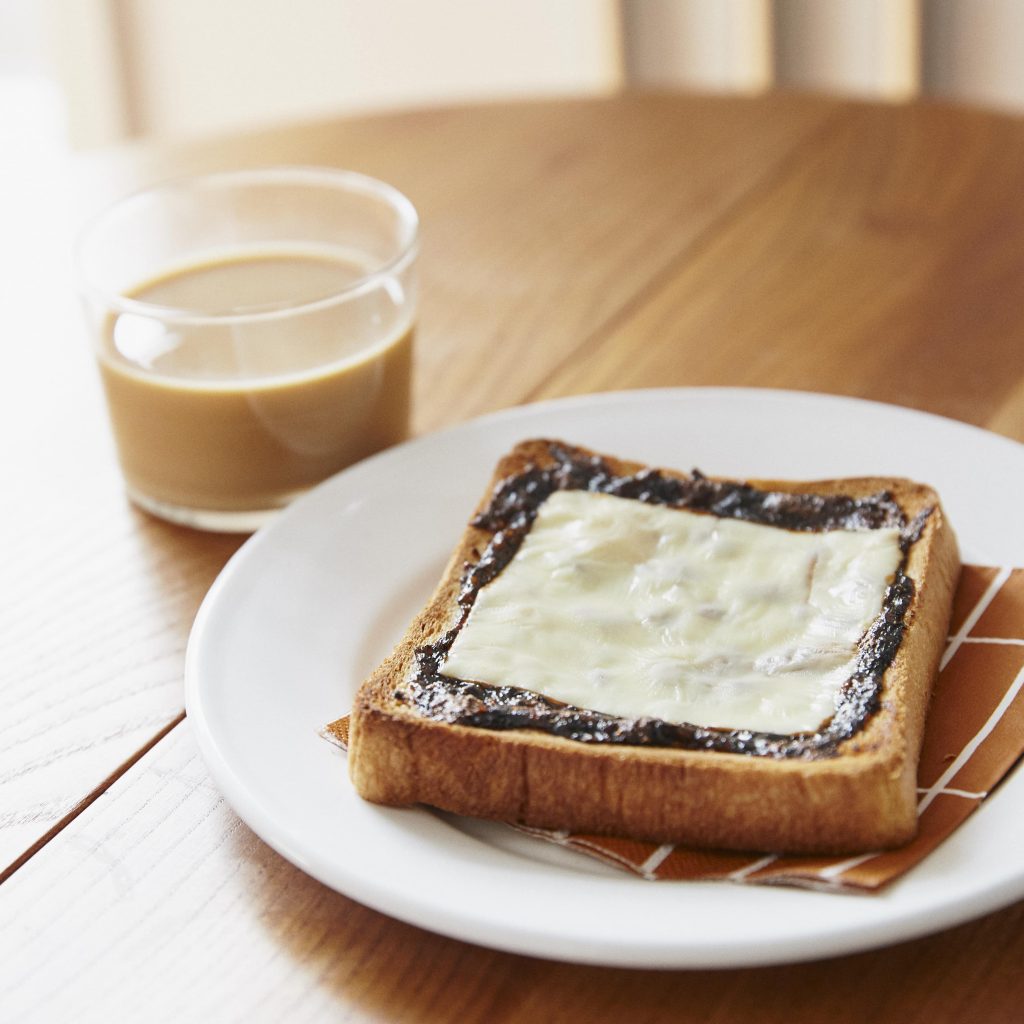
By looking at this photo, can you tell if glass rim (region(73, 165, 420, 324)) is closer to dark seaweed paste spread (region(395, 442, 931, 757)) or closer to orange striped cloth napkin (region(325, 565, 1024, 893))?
dark seaweed paste spread (region(395, 442, 931, 757))

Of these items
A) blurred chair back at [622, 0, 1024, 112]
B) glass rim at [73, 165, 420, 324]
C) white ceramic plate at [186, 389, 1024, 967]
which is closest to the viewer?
white ceramic plate at [186, 389, 1024, 967]

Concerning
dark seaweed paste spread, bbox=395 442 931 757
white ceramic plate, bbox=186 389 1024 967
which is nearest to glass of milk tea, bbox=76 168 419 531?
white ceramic plate, bbox=186 389 1024 967

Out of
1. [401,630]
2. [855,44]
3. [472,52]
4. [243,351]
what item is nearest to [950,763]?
[401,630]

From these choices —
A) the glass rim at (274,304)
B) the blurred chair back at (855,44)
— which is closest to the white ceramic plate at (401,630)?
the glass rim at (274,304)

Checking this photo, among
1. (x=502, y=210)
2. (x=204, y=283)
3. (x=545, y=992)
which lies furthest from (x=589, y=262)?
(x=545, y=992)

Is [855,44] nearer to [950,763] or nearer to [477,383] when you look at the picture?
[477,383]

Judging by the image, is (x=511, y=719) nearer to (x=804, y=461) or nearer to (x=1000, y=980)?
(x=1000, y=980)
